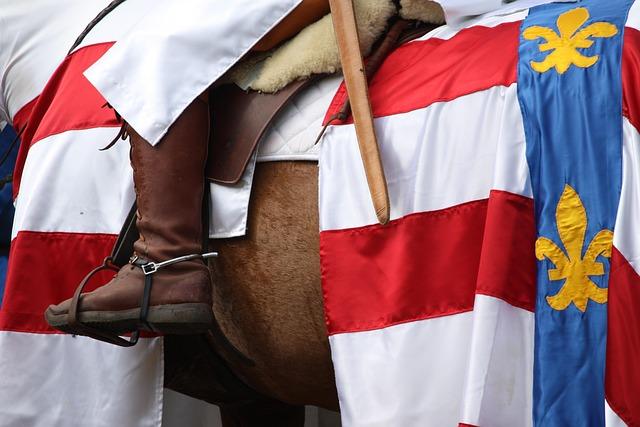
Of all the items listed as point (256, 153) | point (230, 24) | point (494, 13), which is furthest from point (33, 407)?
point (494, 13)

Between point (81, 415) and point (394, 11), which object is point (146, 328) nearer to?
point (81, 415)

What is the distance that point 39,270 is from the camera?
2396 millimetres

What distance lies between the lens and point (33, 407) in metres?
2.36

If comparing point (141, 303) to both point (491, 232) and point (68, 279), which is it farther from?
point (491, 232)

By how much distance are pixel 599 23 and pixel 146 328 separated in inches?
38.4

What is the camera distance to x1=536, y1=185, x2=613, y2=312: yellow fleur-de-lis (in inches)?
65.0

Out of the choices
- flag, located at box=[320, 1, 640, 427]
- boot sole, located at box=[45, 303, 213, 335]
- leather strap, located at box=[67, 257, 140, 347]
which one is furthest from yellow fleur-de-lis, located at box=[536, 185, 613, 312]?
leather strap, located at box=[67, 257, 140, 347]

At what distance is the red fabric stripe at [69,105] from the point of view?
2.40 meters

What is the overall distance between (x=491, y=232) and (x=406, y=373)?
286 mm

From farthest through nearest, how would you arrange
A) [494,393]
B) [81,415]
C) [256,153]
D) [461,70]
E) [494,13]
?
1. [81,415]
2. [256,153]
3. [494,13]
4. [461,70]
5. [494,393]

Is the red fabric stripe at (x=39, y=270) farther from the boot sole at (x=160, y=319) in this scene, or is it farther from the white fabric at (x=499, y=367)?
the white fabric at (x=499, y=367)

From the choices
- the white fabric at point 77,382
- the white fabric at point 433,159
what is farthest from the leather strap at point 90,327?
the white fabric at point 433,159

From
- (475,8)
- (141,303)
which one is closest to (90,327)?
(141,303)

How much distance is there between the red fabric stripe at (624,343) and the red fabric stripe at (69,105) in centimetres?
118
